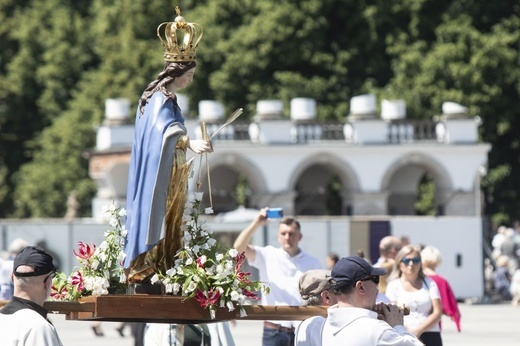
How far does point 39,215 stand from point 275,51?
33.3 ft

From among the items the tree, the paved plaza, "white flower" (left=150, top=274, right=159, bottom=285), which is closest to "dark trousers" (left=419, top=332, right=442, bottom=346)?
"white flower" (left=150, top=274, right=159, bottom=285)

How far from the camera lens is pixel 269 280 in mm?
14547

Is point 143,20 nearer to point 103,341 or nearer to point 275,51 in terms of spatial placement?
point 275,51

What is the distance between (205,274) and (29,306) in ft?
5.29

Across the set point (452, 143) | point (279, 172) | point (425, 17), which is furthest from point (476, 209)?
point (425, 17)

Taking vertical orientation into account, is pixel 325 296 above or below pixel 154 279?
below

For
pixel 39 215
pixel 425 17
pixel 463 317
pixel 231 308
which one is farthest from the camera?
pixel 39 215

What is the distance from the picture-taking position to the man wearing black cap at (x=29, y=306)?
30.0 ft

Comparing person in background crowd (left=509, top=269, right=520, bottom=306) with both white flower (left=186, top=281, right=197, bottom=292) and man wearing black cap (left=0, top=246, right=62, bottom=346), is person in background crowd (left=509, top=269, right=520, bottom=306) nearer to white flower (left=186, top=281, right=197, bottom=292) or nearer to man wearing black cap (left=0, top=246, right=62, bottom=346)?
white flower (left=186, top=281, right=197, bottom=292)

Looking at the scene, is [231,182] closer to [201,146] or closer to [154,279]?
[201,146]

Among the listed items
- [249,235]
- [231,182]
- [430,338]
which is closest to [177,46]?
[249,235]

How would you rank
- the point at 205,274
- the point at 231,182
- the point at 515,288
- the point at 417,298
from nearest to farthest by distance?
the point at 205,274 → the point at 417,298 → the point at 515,288 → the point at 231,182

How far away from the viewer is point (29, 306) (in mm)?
9281

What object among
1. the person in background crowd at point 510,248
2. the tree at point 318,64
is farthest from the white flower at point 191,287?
the tree at point 318,64
